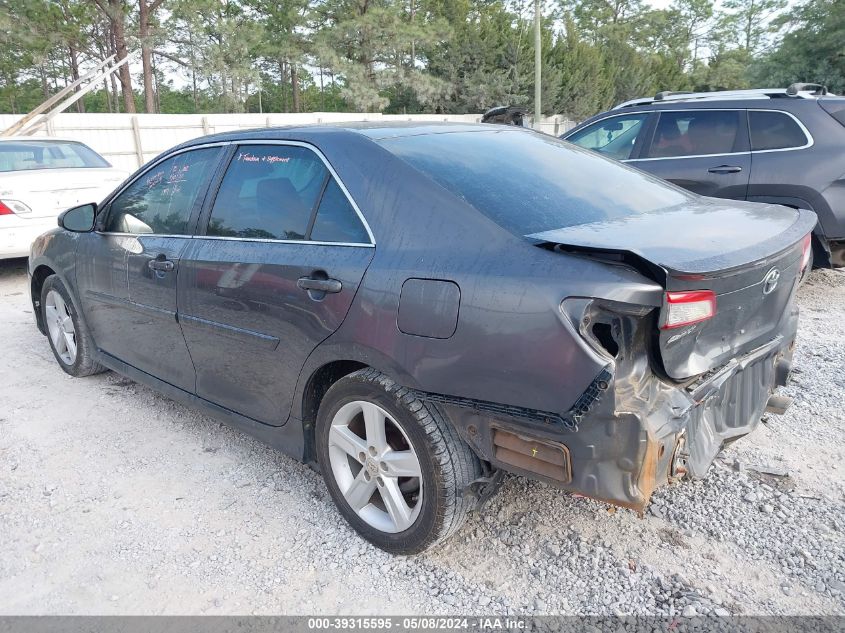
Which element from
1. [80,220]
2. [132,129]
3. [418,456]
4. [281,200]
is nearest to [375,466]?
[418,456]

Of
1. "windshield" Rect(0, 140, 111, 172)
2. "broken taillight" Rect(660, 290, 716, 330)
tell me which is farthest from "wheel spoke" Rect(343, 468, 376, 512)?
"windshield" Rect(0, 140, 111, 172)

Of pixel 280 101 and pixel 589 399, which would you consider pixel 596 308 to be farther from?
pixel 280 101

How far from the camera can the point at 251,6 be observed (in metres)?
30.3

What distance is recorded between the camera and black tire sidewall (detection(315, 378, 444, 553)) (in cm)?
229

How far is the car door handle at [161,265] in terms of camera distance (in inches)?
126

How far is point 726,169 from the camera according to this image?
582cm

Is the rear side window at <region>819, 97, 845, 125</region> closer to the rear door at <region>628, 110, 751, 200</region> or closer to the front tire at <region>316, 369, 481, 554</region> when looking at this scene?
the rear door at <region>628, 110, 751, 200</region>

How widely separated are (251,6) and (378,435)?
3255cm

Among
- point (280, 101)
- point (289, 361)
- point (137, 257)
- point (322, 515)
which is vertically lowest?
point (322, 515)

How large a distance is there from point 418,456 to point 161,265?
5.84 feet

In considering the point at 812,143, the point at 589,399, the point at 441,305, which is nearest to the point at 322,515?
the point at 441,305

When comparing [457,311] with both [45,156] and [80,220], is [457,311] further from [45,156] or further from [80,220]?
[45,156]

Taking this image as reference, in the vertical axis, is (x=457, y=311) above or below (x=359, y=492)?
above

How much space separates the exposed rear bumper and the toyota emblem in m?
0.29
